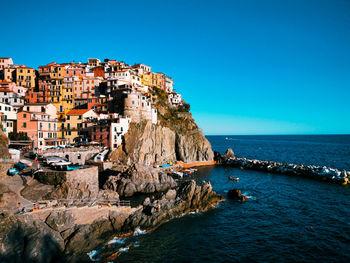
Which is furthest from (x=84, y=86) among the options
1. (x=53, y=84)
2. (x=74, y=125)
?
(x=74, y=125)

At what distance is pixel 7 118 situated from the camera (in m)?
48.8

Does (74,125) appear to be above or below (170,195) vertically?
above

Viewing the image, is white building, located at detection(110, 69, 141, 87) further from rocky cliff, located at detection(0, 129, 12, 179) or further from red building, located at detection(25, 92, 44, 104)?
rocky cliff, located at detection(0, 129, 12, 179)

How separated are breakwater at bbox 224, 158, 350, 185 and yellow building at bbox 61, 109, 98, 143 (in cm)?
5030

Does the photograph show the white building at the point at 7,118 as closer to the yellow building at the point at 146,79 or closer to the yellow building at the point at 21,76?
the yellow building at the point at 21,76

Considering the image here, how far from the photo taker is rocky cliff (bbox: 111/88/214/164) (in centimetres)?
5641

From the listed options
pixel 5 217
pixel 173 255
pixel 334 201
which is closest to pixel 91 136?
pixel 5 217

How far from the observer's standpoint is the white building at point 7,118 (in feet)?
156

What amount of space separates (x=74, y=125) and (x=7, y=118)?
1452cm

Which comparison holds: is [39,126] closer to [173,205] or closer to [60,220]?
[60,220]

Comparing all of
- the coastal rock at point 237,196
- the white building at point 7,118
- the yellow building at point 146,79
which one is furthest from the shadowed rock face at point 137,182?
the yellow building at point 146,79

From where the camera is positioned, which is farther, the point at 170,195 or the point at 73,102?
the point at 73,102

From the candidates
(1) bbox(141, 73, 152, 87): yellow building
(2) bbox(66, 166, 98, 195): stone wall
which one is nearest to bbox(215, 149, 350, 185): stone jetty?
(1) bbox(141, 73, 152, 87): yellow building

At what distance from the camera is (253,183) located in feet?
174
